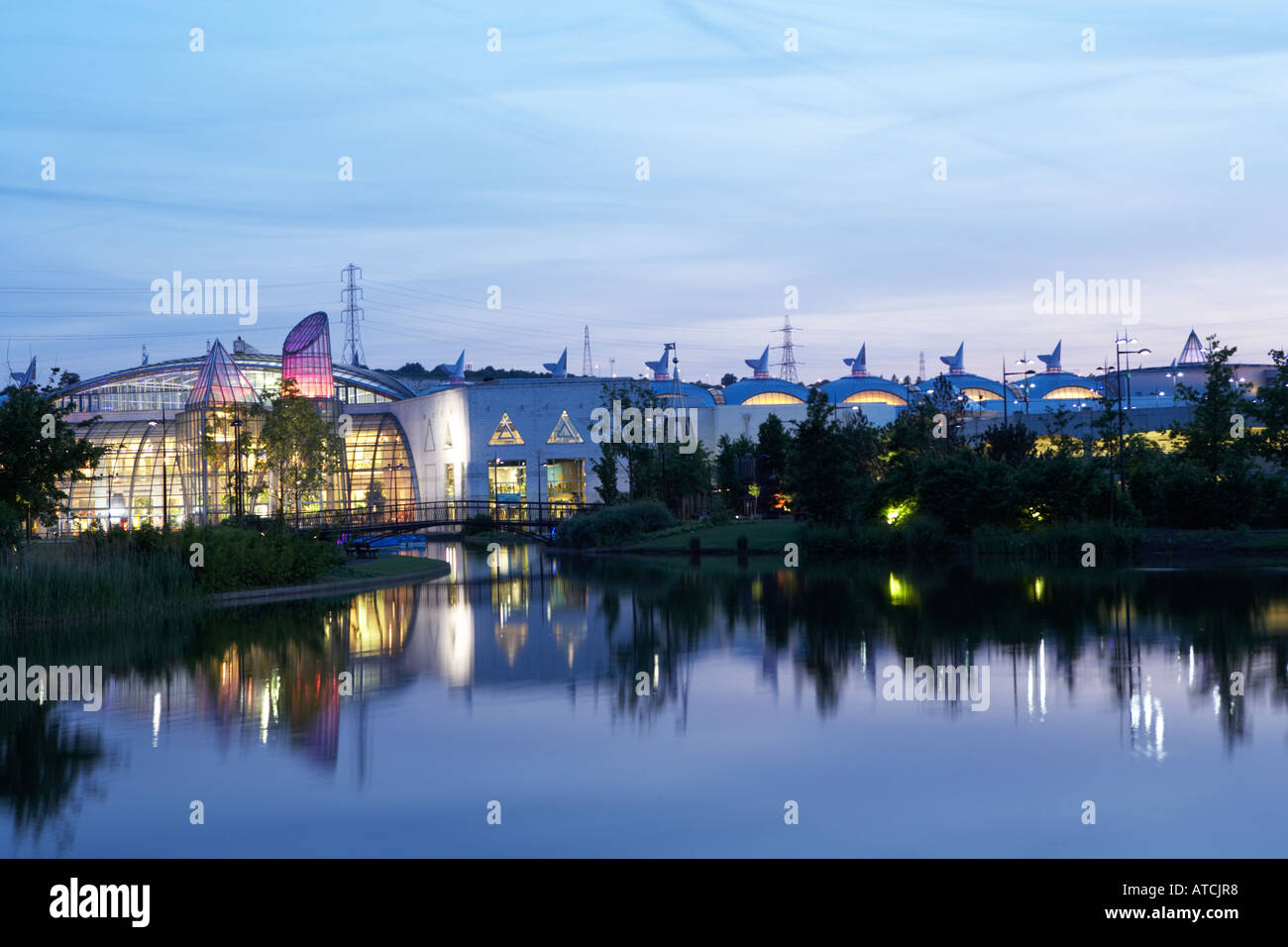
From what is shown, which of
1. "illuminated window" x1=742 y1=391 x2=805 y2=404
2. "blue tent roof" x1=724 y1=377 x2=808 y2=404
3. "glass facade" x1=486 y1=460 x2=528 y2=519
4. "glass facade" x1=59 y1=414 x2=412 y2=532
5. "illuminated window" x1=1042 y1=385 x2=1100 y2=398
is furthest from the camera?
"illuminated window" x1=1042 y1=385 x2=1100 y2=398

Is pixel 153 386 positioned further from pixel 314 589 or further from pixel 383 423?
pixel 314 589

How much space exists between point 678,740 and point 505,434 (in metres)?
66.2

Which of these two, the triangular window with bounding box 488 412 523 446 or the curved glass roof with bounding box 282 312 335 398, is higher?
the curved glass roof with bounding box 282 312 335 398

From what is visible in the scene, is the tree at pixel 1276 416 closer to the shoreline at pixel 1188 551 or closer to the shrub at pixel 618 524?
the shoreline at pixel 1188 551

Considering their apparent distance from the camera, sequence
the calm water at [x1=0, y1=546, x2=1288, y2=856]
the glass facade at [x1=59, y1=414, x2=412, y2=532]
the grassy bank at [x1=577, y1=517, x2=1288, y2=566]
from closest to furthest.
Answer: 1. the calm water at [x1=0, y1=546, x2=1288, y2=856]
2. the grassy bank at [x1=577, y1=517, x2=1288, y2=566]
3. the glass facade at [x1=59, y1=414, x2=412, y2=532]

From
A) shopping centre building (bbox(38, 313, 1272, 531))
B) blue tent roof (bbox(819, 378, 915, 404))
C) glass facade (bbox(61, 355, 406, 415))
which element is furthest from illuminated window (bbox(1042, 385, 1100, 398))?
glass facade (bbox(61, 355, 406, 415))

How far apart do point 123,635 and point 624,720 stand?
1434 cm

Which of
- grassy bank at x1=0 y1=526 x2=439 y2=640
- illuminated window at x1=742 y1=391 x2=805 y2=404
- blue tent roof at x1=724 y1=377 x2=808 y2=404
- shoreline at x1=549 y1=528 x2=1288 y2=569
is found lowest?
shoreline at x1=549 y1=528 x2=1288 y2=569

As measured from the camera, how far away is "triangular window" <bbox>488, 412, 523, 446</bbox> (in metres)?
79.9

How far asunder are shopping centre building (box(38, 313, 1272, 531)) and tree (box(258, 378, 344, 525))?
727cm

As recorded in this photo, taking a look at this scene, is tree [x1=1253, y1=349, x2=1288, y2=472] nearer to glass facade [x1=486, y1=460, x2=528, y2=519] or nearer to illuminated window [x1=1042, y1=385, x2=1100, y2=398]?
glass facade [x1=486, y1=460, x2=528, y2=519]

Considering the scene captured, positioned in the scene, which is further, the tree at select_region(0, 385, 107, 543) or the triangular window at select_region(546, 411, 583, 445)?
the triangular window at select_region(546, 411, 583, 445)
